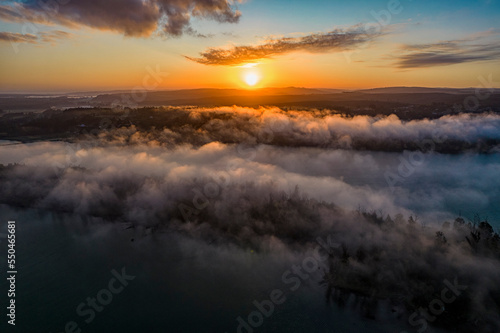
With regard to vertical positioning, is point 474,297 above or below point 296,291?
above

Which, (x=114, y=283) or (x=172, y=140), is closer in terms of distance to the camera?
(x=114, y=283)

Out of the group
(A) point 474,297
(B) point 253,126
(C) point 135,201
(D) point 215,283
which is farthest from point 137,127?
(A) point 474,297

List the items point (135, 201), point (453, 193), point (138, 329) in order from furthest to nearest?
point (453, 193) → point (135, 201) → point (138, 329)

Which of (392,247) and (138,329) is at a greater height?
(392,247)

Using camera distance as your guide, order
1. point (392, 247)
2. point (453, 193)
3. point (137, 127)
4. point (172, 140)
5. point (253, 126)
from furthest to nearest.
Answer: point (253, 126) → point (137, 127) → point (172, 140) → point (453, 193) → point (392, 247)

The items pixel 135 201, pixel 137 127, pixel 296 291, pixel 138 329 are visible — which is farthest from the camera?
pixel 137 127

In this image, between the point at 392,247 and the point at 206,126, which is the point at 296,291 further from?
the point at 206,126

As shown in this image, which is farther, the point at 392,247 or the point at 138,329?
the point at 392,247

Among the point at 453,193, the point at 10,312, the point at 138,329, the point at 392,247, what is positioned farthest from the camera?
the point at 453,193

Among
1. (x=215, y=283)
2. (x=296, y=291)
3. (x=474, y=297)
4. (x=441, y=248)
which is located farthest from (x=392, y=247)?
(x=215, y=283)

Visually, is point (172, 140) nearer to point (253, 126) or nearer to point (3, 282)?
point (253, 126)
